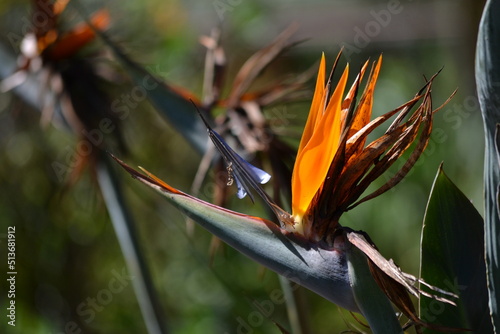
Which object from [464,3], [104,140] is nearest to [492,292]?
[104,140]

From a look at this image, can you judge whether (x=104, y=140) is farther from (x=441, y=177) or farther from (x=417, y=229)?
(x=417, y=229)

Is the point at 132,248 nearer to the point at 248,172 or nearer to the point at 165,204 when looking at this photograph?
the point at 248,172

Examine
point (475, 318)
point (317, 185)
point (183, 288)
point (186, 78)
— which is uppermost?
point (186, 78)

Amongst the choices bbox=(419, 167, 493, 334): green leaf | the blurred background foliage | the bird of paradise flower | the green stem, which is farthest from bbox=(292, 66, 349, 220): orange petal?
the blurred background foliage

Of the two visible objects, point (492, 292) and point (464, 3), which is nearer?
point (492, 292)

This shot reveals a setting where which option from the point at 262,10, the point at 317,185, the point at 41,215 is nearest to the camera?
the point at 317,185

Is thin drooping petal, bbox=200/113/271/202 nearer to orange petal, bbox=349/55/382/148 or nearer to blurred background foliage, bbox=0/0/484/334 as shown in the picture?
orange petal, bbox=349/55/382/148

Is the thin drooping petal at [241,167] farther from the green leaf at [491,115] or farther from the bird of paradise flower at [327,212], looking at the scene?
the green leaf at [491,115]

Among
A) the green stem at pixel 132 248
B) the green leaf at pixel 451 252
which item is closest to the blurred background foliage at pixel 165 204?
the green stem at pixel 132 248
